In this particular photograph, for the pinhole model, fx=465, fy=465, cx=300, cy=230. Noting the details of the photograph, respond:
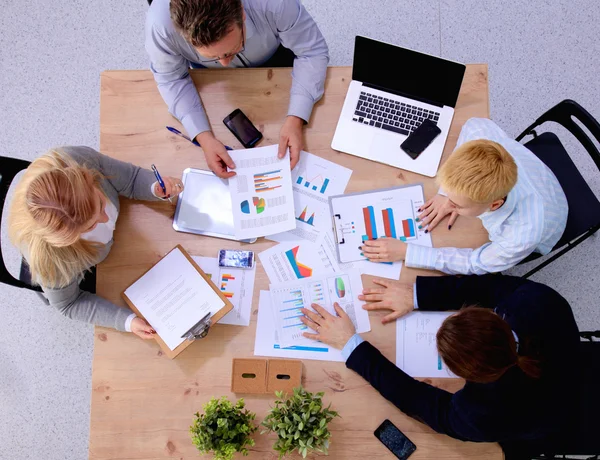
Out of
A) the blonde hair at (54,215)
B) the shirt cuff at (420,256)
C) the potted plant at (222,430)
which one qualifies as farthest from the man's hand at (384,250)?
the blonde hair at (54,215)

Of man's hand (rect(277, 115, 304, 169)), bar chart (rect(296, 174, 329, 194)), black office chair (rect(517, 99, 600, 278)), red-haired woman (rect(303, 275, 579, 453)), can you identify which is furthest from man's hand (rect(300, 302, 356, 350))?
black office chair (rect(517, 99, 600, 278))

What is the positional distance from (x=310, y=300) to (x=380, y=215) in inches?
13.5

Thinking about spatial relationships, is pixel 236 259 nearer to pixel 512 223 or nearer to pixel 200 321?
pixel 200 321

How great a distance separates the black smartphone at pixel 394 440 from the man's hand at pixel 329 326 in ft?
0.82

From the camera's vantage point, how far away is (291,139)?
4.75ft

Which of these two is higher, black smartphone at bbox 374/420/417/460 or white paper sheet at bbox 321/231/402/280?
white paper sheet at bbox 321/231/402/280

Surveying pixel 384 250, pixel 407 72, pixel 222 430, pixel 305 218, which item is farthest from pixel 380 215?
pixel 222 430

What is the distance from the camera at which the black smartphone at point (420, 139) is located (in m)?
1.46

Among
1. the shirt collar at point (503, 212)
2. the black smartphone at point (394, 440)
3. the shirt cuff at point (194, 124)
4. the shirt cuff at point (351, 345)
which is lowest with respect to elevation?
the black smartphone at point (394, 440)

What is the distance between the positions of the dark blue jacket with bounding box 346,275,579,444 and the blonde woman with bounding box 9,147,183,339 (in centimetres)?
73

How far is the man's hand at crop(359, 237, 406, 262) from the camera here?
54.7 inches

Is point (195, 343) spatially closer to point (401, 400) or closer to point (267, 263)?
point (267, 263)

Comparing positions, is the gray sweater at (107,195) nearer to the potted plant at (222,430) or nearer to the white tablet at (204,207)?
the white tablet at (204,207)

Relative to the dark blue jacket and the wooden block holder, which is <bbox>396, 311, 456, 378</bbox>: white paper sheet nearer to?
the dark blue jacket
